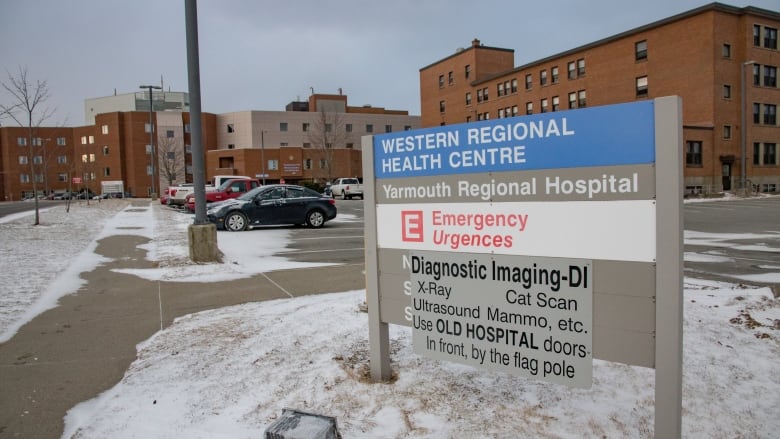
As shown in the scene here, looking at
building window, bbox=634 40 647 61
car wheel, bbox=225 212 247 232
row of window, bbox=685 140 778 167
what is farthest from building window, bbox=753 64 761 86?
car wheel, bbox=225 212 247 232

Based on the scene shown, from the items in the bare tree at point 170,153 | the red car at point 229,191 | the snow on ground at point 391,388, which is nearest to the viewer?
the snow on ground at point 391,388

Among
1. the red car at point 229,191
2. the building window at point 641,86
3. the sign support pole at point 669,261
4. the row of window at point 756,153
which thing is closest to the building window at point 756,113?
the row of window at point 756,153

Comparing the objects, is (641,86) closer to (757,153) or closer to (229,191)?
(757,153)

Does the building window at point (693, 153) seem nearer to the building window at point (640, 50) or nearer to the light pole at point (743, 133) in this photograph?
the light pole at point (743, 133)

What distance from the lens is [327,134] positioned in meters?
84.2

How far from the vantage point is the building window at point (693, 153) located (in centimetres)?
4138

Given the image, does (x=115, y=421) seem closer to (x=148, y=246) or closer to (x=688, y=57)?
(x=148, y=246)

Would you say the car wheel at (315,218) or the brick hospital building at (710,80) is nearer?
the car wheel at (315,218)

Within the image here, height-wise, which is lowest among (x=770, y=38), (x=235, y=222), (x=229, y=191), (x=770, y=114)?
(x=235, y=222)

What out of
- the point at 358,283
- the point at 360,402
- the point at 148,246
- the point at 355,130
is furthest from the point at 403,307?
the point at 355,130

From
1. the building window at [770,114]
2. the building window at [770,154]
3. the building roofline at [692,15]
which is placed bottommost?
the building window at [770,154]

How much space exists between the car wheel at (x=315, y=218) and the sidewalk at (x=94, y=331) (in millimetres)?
7987

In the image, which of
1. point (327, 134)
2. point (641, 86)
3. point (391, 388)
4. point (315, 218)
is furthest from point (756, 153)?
point (327, 134)

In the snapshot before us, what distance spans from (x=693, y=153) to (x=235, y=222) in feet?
124
